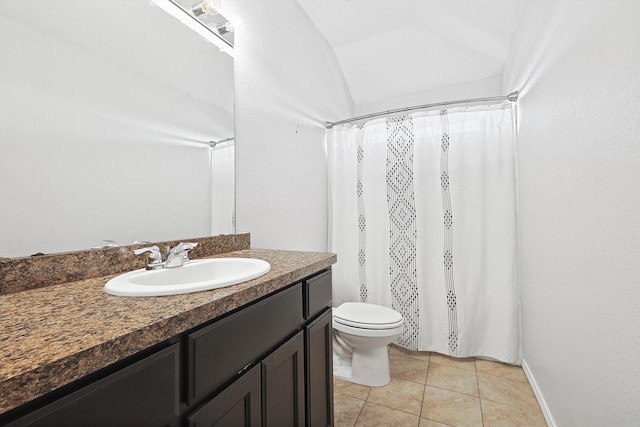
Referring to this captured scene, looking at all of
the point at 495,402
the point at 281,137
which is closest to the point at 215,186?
the point at 281,137

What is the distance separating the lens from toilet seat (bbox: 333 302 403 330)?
5.52 ft

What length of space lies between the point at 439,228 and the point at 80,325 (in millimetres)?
2005

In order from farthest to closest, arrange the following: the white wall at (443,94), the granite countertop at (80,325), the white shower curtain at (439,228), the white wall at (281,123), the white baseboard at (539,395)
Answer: the white wall at (443,94)
the white shower curtain at (439,228)
the white wall at (281,123)
the white baseboard at (539,395)
the granite countertop at (80,325)

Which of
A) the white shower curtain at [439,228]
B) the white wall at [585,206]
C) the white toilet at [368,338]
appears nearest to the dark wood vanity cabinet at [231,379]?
the white toilet at [368,338]

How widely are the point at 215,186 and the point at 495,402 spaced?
1.91 m

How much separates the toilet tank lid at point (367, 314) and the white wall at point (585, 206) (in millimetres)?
776

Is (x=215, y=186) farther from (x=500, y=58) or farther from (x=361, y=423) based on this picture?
(x=500, y=58)

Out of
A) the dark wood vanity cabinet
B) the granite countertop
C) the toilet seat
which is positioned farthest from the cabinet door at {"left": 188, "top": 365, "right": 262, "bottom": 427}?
the toilet seat

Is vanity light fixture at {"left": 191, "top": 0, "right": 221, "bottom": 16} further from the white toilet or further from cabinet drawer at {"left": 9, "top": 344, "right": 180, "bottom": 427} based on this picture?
the white toilet

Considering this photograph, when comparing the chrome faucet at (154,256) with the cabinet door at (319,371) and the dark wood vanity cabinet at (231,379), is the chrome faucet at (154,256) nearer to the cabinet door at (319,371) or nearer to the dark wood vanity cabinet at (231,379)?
the dark wood vanity cabinet at (231,379)

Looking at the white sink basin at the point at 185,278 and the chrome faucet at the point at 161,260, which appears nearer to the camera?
the white sink basin at the point at 185,278

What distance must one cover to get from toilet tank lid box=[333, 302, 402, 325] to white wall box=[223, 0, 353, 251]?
0.53 meters

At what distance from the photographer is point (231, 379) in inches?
27.9

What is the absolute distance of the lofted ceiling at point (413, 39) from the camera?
2010 mm
